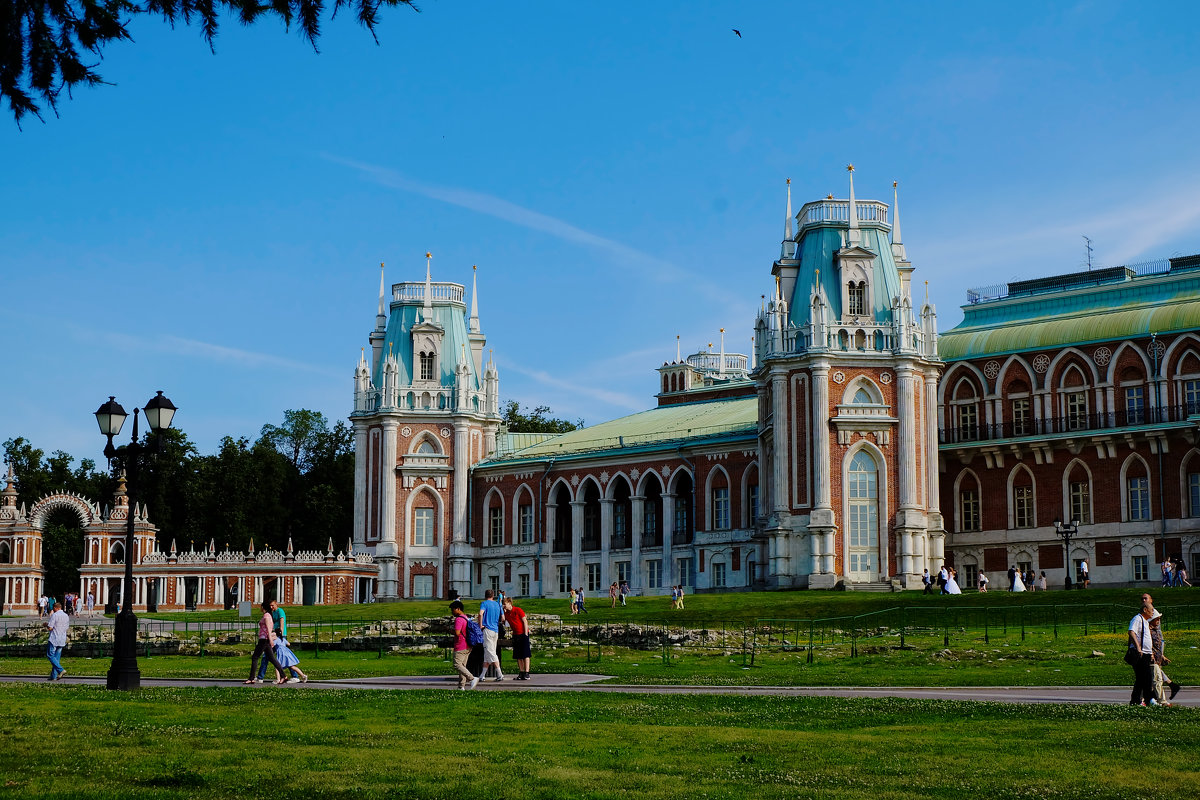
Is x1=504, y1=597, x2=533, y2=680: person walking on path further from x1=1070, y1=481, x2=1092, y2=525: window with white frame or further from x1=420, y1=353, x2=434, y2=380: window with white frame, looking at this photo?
x1=420, y1=353, x2=434, y2=380: window with white frame

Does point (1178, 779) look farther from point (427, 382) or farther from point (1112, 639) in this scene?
point (427, 382)

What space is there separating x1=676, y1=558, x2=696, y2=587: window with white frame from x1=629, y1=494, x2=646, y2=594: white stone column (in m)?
2.46

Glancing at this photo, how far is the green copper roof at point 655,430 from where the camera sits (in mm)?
73438

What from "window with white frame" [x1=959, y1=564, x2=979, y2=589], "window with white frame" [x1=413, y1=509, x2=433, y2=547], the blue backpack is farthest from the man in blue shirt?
"window with white frame" [x1=413, y1=509, x2=433, y2=547]

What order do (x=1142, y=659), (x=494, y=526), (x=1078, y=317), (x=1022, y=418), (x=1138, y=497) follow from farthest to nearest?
(x=494, y=526) → (x=1022, y=418) → (x=1078, y=317) → (x=1138, y=497) → (x=1142, y=659)

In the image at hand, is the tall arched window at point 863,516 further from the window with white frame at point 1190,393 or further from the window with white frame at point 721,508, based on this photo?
the window with white frame at point 1190,393

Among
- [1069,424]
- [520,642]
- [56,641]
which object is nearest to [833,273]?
[1069,424]

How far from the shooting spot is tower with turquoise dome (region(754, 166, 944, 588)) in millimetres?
61094

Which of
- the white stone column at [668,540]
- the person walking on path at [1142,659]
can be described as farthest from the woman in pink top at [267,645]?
the white stone column at [668,540]

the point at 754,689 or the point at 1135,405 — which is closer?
the point at 754,689

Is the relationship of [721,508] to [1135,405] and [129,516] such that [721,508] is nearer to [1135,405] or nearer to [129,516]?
[1135,405]

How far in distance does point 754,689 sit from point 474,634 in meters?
5.32

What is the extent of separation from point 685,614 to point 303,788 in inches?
1324

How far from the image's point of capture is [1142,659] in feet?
66.7
